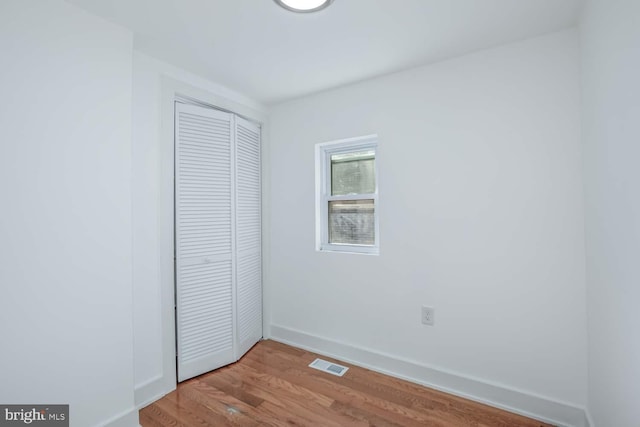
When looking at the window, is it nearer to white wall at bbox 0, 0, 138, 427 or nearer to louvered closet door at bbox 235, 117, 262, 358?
louvered closet door at bbox 235, 117, 262, 358

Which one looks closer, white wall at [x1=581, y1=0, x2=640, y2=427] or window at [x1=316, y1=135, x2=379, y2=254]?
white wall at [x1=581, y1=0, x2=640, y2=427]

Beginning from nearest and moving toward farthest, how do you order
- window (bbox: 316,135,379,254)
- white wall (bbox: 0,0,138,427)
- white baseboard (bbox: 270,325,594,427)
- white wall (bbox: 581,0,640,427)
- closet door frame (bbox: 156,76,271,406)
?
white wall (bbox: 581,0,640,427), white wall (bbox: 0,0,138,427), white baseboard (bbox: 270,325,594,427), closet door frame (bbox: 156,76,271,406), window (bbox: 316,135,379,254)

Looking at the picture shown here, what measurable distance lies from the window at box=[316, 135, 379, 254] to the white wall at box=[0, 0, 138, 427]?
1.65 m

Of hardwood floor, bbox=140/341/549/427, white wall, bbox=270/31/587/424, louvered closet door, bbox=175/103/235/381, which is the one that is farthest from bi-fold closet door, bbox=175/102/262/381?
A: white wall, bbox=270/31/587/424

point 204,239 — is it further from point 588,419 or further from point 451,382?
point 588,419

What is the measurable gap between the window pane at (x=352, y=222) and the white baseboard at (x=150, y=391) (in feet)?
5.83

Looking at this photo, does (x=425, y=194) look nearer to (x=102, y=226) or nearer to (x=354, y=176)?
(x=354, y=176)

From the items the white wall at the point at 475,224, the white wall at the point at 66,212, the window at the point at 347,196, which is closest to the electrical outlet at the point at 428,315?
the white wall at the point at 475,224

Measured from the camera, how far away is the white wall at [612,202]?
3.48ft

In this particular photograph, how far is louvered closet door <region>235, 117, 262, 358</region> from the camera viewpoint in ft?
8.98

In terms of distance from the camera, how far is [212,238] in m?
2.52

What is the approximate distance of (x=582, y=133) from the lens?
173 centimetres

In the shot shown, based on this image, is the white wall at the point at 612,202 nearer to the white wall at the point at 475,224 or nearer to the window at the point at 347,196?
the white wall at the point at 475,224

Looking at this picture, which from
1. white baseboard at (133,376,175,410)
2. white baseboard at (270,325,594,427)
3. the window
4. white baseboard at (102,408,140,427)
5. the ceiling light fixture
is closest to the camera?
the ceiling light fixture
